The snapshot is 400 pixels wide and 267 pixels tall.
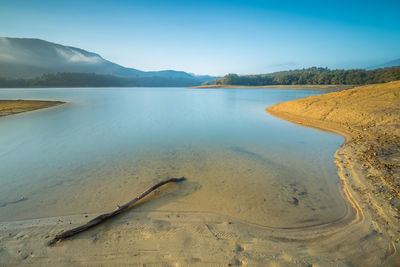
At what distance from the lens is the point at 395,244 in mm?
2760

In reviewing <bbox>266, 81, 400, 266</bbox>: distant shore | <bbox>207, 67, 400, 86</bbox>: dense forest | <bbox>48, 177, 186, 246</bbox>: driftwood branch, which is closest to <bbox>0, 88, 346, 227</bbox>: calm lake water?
<bbox>48, 177, 186, 246</bbox>: driftwood branch

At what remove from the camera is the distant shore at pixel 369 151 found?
315cm

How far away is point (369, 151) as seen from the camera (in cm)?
659

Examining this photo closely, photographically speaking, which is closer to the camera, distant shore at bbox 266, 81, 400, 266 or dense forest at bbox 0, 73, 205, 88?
distant shore at bbox 266, 81, 400, 266

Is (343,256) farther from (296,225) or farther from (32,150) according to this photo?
(32,150)

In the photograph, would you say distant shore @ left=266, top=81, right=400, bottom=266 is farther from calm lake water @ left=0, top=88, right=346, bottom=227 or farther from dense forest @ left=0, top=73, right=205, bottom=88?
dense forest @ left=0, top=73, right=205, bottom=88

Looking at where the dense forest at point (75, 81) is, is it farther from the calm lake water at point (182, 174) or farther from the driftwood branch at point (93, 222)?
the driftwood branch at point (93, 222)

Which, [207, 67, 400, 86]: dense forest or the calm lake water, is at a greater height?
[207, 67, 400, 86]: dense forest

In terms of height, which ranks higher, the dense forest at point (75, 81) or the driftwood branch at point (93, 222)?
the dense forest at point (75, 81)

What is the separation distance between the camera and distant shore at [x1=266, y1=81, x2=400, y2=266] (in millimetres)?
3148

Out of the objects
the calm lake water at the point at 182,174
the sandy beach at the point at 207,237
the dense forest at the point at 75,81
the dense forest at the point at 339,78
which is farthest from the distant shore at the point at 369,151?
the dense forest at the point at 75,81

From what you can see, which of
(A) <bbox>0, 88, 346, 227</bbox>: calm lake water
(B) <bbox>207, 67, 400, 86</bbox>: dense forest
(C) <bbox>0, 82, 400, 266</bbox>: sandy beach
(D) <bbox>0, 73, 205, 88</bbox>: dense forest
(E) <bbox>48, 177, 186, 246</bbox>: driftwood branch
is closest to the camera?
(C) <bbox>0, 82, 400, 266</bbox>: sandy beach

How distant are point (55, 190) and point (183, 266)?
4117mm

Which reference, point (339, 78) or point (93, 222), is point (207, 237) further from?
point (339, 78)
